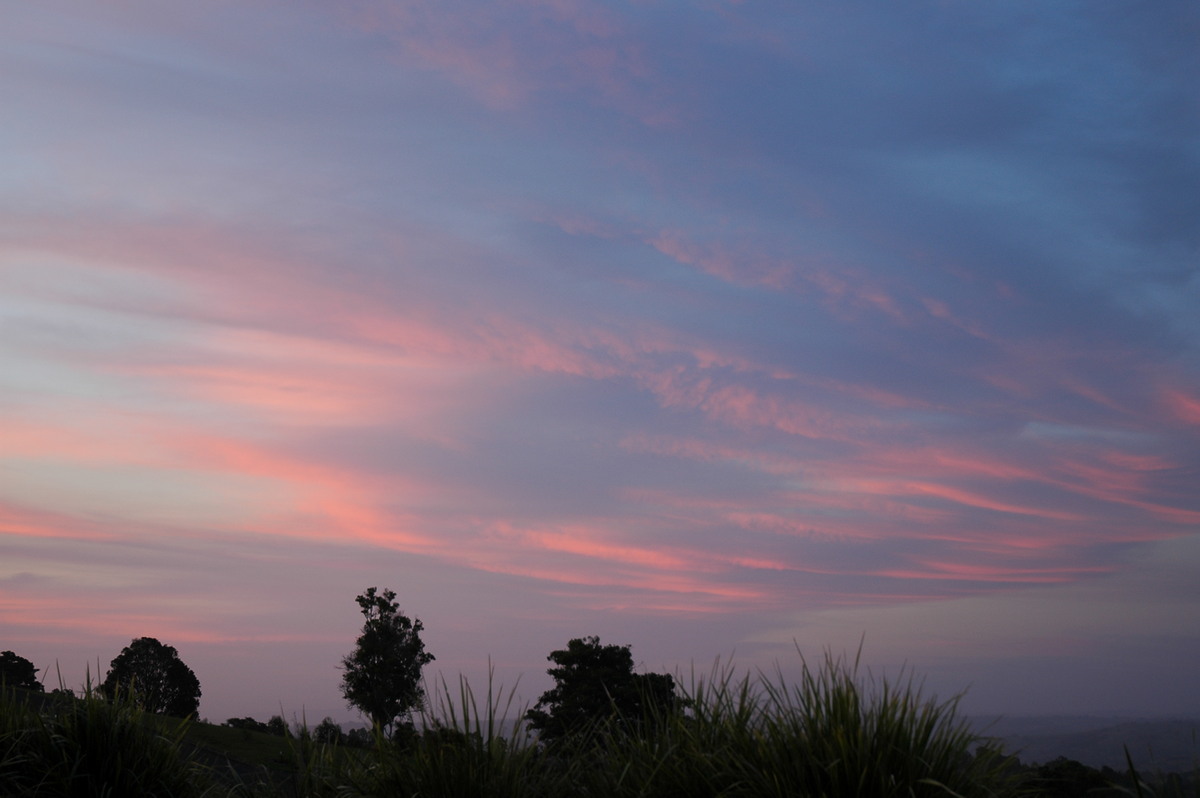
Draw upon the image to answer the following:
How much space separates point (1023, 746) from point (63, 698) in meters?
11.5

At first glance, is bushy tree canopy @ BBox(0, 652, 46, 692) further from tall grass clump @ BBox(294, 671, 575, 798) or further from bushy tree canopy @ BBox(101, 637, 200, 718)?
tall grass clump @ BBox(294, 671, 575, 798)

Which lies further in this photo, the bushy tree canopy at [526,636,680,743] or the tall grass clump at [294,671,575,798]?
the bushy tree canopy at [526,636,680,743]

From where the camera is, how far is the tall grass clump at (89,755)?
11469mm

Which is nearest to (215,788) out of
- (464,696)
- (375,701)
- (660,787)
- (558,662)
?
(464,696)

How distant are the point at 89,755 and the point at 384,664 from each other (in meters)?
54.2

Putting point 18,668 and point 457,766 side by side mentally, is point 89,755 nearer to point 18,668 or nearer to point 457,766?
point 457,766

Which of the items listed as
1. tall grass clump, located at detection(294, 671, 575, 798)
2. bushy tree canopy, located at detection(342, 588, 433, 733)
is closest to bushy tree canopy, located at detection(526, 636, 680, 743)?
bushy tree canopy, located at detection(342, 588, 433, 733)

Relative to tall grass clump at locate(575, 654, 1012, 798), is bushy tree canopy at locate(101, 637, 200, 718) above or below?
below

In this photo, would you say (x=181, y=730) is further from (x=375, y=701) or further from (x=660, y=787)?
(x=375, y=701)

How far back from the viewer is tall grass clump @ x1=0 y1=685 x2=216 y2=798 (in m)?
11.5

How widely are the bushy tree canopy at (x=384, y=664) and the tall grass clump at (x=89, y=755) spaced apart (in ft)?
168

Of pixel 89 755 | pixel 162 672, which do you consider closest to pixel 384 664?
pixel 162 672

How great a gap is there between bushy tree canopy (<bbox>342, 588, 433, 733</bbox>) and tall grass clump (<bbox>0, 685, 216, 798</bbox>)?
51082 mm

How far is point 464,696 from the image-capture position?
9539mm
